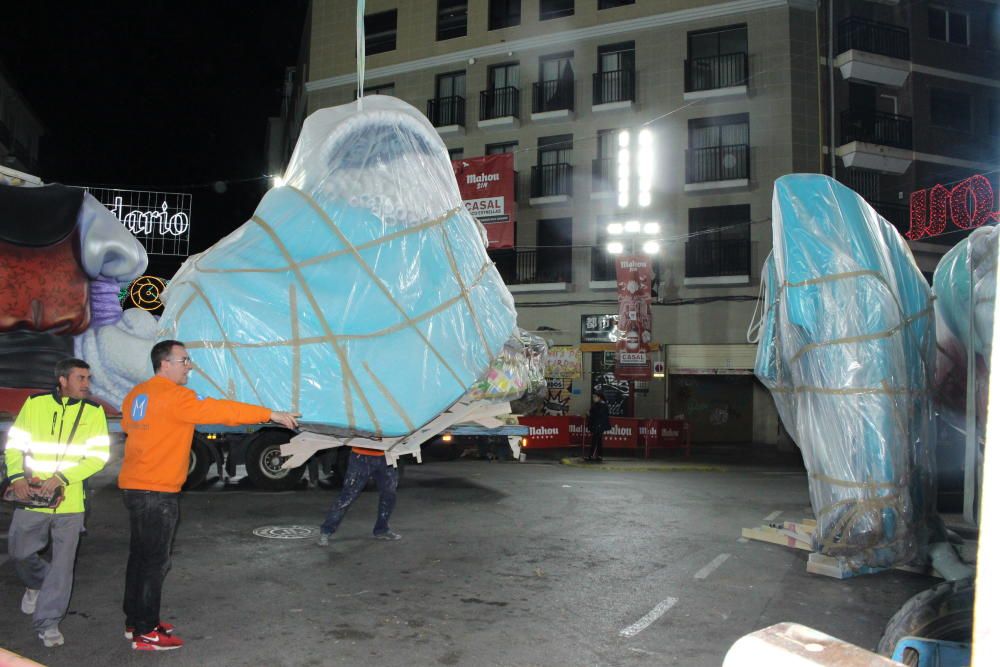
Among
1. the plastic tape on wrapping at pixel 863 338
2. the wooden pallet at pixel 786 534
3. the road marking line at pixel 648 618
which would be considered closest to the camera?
the road marking line at pixel 648 618

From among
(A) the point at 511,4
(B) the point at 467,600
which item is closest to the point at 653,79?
(A) the point at 511,4

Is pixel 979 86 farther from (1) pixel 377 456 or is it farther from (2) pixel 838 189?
(1) pixel 377 456

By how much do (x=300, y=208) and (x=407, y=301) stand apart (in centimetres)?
117

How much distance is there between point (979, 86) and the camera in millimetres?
25047

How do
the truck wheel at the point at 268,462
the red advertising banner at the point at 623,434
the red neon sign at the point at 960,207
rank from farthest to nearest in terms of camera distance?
the red advertising banner at the point at 623,434, the red neon sign at the point at 960,207, the truck wheel at the point at 268,462

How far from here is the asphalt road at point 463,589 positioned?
4.84 m

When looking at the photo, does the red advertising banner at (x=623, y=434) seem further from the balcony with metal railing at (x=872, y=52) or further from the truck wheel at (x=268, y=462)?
the balcony with metal railing at (x=872, y=52)

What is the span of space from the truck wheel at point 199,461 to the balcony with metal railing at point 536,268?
49.5 feet

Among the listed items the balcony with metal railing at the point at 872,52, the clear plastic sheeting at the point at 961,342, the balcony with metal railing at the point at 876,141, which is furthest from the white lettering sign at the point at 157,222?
the balcony with metal railing at the point at 872,52

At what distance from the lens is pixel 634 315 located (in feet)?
72.8

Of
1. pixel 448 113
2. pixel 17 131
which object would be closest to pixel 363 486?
pixel 448 113

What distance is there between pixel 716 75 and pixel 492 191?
8146mm

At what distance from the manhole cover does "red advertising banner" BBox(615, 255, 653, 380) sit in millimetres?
14996

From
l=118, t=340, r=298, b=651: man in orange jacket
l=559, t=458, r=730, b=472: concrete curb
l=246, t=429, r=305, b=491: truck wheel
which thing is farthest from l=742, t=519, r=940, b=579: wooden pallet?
l=559, t=458, r=730, b=472: concrete curb
